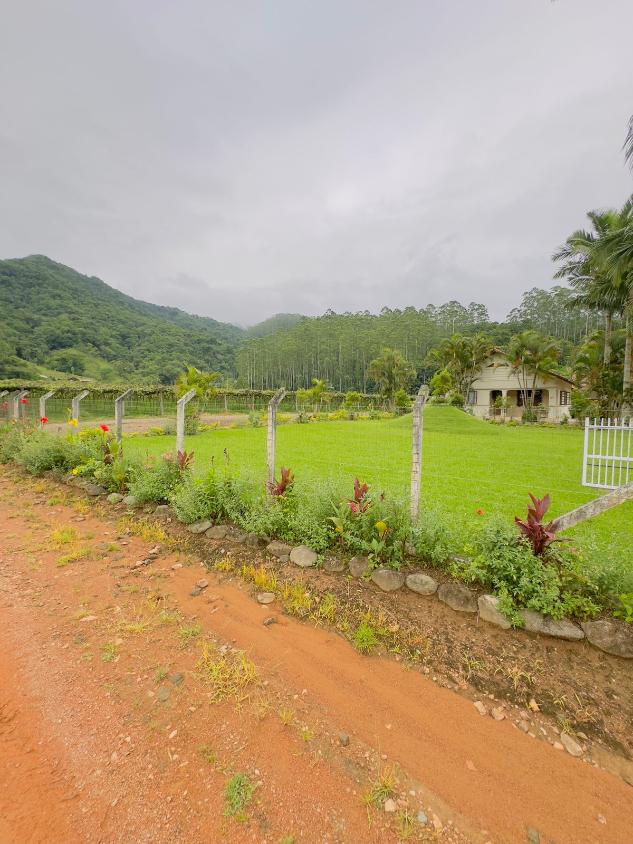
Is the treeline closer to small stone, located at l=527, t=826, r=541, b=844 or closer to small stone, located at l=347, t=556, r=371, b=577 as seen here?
small stone, located at l=347, t=556, r=371, b=577

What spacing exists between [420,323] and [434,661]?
5973cm

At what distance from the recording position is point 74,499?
5875 millimetres

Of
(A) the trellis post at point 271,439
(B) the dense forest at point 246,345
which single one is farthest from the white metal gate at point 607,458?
(B) the dense forest at point 246,345

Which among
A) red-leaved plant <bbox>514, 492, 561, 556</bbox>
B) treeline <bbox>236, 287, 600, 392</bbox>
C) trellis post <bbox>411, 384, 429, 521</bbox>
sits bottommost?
red-leaved plant <bbox>514, 492, 561, 556</bbox>

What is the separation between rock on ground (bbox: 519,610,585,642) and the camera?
2.47m

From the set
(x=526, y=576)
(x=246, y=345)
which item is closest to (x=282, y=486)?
(x=526, y=576)

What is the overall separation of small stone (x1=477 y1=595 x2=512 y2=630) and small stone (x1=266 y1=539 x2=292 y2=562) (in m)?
1.79

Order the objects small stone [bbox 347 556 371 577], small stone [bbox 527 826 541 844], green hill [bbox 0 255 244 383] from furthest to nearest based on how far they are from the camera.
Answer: green hill [bbox 0 255 244 383] < small stone [bbox 347 556 371 577] < small stone [bbox 527 826 541 844]

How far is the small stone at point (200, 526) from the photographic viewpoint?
171 inches

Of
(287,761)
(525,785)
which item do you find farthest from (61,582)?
(525,785)

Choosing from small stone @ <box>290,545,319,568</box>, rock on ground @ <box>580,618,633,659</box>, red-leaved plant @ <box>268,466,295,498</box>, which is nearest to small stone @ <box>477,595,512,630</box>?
rock on ground @ <box>580,618,633,659</box>

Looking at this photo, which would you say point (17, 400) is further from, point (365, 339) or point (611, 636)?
point (365, 339)

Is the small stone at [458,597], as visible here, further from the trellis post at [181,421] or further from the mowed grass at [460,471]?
the trellis post at [181,421]

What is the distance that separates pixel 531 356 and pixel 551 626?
28674 millimetres
